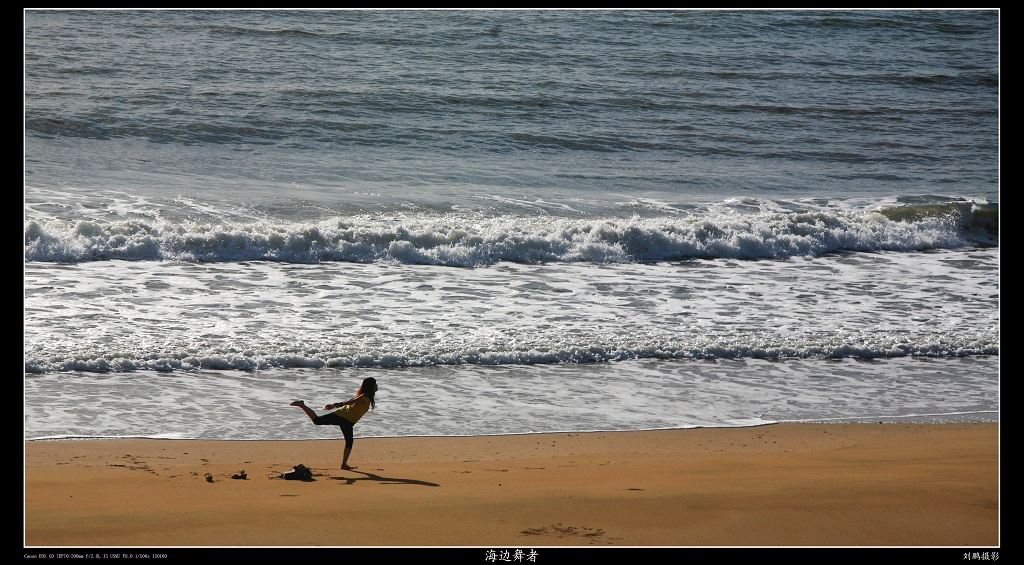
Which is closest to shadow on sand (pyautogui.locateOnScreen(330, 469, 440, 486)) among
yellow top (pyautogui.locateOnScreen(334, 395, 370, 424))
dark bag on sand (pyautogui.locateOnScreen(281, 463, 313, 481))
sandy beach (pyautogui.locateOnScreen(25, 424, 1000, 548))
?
sandy beach (pyautogui.locateOnScreen(25, 424, 1000, 548))

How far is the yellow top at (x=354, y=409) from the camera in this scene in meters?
5.79

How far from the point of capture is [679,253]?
14.0 metres

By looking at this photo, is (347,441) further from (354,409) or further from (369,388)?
(369,388)

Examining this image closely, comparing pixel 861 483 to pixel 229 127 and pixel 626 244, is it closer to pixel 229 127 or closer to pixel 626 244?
pixel 626 244

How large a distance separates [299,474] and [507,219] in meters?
9.75

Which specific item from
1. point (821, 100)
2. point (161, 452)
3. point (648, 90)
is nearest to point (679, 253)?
point (161, 452)

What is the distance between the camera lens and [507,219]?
14.8 m

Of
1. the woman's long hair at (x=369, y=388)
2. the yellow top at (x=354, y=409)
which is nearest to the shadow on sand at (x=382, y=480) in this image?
the yellow top at (x=354, y=409)

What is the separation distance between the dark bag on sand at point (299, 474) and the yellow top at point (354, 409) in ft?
1.58

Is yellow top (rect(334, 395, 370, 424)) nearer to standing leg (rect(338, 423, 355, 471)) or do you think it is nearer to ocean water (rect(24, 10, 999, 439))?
standing leg (rect(338, 423, 355, 471))

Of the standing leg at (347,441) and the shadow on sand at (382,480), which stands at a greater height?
the standing leg at (347,441)

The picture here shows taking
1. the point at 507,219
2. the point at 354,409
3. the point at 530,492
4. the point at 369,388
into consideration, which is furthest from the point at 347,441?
the point at 507,219

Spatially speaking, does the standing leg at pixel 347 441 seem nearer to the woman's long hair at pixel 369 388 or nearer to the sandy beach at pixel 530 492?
the sandy beach at pixel 530 492

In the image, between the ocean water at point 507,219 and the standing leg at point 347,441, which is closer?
the standing leg at point 347,441
